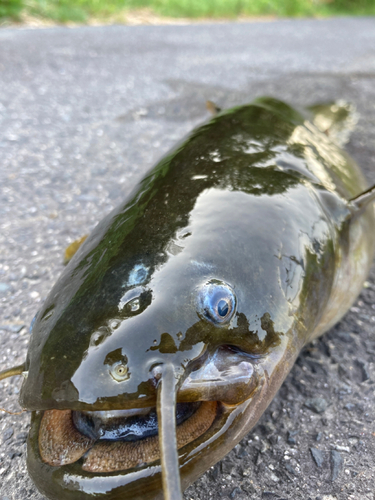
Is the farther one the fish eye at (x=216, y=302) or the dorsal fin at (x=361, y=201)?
the dorsal fin at (x=361, y=201)

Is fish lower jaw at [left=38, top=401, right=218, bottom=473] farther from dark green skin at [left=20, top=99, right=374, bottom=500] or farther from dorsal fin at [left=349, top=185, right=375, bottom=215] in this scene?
dorsal fin at [left=349, top=185, right=375, bottom=215]

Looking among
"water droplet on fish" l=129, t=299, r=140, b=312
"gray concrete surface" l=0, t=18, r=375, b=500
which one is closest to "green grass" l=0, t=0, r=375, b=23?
"gray concrete surface" l=0, t=18, r=375, b=500

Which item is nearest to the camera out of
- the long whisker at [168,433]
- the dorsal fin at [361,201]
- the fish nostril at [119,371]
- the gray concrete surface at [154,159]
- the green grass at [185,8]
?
the long whisker at [168,433]

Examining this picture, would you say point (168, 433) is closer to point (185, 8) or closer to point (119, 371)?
point (119, 371)

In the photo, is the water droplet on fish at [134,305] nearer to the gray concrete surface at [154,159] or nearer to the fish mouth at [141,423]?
the fish mouth at [141,423]

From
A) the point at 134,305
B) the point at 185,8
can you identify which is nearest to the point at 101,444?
the point at 134,305

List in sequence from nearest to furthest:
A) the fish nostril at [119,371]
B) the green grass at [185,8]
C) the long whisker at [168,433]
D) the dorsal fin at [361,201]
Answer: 1. the long whisker at [168,433]
2. the fish nostril at [119,371]
3. the dorsal fin at [361,201]
4. the green grass at [185,8]

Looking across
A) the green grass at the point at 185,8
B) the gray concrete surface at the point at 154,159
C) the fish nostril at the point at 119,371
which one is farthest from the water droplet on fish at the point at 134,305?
the green grass at the point at 185,8
